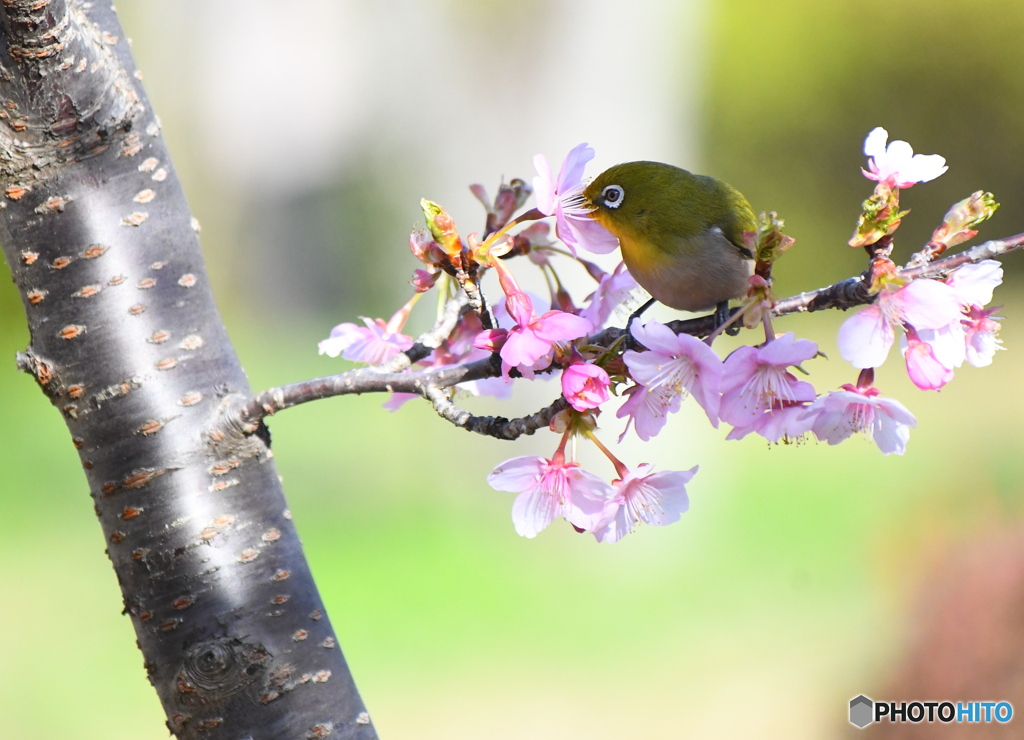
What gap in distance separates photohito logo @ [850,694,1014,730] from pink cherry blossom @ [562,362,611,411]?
3.56 metres

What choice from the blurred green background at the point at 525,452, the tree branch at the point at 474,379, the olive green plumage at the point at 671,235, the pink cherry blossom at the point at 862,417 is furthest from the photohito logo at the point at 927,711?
the tree branch at the point at 474,379

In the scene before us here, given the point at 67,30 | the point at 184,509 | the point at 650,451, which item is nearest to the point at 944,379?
the point at 184,509

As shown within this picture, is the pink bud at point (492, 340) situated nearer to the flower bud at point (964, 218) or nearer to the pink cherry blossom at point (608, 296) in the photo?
the pink cherry blossom at point (608, 296)

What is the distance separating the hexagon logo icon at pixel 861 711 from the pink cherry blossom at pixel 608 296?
367cm

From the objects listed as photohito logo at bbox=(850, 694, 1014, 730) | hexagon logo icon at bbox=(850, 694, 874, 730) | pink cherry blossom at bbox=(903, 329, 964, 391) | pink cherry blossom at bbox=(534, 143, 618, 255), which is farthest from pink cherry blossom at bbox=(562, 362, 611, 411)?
hexagon logo icon at bbox=(850, 694, 874, 730)

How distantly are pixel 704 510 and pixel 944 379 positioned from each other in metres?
7.09

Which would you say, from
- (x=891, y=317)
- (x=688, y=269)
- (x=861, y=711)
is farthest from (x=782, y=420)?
(x=861, y=711)

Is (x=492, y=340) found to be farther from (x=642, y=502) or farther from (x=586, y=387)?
(x=642, y=502)

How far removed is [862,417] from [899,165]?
1.03 ft

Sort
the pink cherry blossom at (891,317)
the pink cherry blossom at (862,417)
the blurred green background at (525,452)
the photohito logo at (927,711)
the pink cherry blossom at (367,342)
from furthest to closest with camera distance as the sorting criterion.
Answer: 1. the blurred green background at (525,452)
2. the photohito logo at (927,711)
3. the pink cherry blossom at (367,342)
4. the pink cherry blossom at (862,417)
5. the pink cherry blossom at (891,317)

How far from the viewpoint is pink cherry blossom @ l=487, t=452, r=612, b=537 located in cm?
116

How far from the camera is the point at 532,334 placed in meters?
1.08

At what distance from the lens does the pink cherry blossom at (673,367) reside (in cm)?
103

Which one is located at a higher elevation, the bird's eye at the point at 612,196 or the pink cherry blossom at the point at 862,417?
the bird's eye at the point at 612,196
